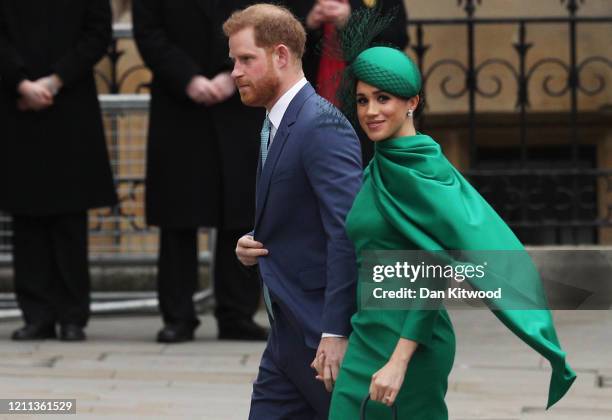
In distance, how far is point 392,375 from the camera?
3576mm

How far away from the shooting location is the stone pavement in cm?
612

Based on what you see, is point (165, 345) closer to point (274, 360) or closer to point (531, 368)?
point (531, 368)

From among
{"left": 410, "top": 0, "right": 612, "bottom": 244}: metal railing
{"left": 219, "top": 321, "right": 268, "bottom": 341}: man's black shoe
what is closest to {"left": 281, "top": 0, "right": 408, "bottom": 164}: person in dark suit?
{"left": 219, "top": 321, "right": 268, "bottom": 341}: man's black shoe

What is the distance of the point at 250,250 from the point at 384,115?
0.68 m

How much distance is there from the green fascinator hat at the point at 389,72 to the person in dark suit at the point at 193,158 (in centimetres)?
398

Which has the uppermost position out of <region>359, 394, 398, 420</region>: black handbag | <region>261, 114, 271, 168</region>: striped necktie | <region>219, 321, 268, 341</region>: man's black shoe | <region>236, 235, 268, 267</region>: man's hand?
<region>261, 114, 271, 168</region>: striped necktie

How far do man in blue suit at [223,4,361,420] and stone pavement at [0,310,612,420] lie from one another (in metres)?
1.72

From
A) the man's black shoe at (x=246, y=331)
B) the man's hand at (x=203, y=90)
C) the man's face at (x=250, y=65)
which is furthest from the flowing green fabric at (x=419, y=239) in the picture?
the man's black shoe at (x=246, y=331)

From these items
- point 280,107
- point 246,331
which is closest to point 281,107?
point 280,107

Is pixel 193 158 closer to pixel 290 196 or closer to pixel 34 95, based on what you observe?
pixel 34 95

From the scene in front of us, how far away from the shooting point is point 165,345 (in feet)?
25.9

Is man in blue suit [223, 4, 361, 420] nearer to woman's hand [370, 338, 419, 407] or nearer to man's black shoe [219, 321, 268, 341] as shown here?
woman's hand [370, 338, 419, 407]

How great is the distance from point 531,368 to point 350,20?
3.46m

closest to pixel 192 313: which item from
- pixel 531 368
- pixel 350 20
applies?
pixel 531 368
